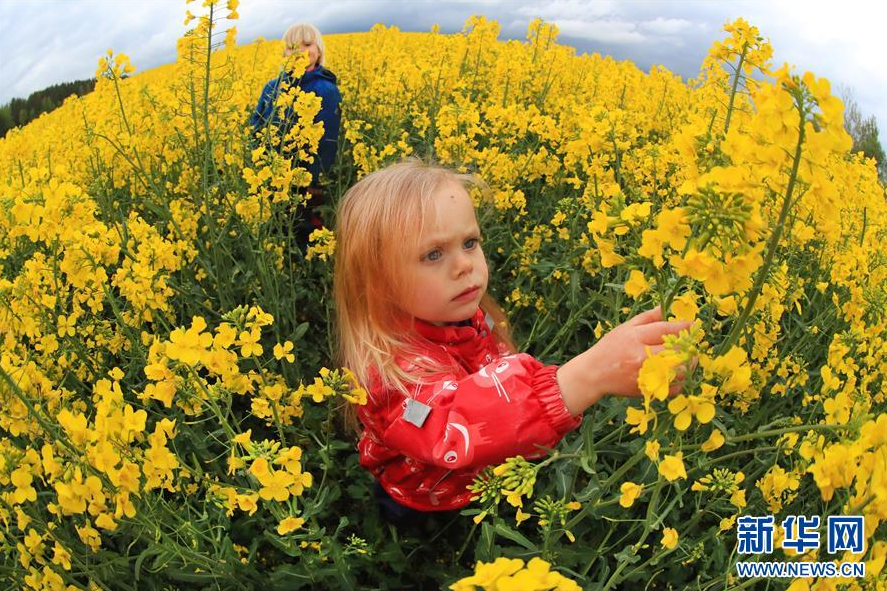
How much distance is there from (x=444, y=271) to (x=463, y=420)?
54cm

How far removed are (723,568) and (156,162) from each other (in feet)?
13.1

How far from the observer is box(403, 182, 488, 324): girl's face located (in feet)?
6.82

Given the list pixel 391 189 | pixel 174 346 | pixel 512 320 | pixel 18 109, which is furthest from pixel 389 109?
pixel 18 109

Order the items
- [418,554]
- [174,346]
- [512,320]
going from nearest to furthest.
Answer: [174,346] → [418,554] → [512,320]

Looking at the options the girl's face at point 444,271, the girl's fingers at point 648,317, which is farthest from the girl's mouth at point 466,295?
the girl's fingers at point 648,317

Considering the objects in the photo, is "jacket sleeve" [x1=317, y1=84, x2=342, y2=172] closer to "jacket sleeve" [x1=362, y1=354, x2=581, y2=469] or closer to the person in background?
the person in background

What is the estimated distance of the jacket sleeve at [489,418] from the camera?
5.56ft

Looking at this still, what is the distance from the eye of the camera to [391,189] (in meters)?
2.26

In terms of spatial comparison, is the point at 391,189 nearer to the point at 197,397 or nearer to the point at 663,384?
the point at 197,397

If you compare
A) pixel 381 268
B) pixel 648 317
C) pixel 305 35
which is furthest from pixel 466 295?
pixel 305 35

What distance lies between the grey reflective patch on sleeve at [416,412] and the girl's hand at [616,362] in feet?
1.36

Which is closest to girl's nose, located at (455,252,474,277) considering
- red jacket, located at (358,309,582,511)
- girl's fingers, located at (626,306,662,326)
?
red jacket, located at (358,309,582,511)

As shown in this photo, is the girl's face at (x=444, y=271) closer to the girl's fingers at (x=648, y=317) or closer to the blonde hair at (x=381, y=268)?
the blonde hair at (x=381, y=268)

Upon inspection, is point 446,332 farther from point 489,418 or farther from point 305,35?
point 305,35
